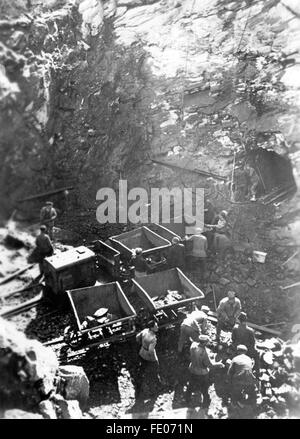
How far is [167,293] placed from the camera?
33.6 feet

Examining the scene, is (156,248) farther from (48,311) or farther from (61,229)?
(61,229)

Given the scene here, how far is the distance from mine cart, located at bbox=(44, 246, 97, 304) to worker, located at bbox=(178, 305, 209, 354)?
3.26 m

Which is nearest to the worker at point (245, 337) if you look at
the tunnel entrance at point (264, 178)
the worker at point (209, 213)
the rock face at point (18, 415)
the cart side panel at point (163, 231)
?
the cart side panel at point (163, 231)

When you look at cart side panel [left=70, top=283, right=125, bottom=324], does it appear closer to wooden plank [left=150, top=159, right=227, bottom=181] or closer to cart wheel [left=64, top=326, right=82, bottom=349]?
cart wheel [left=64, top=326, right=82, bottom=349]

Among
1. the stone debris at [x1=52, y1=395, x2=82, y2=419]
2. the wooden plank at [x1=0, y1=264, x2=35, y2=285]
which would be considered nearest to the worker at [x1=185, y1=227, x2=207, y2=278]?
the wooden plank at [x1=0, y1=264, x2=35, y2=285]

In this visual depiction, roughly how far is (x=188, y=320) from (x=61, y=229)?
7027 mm

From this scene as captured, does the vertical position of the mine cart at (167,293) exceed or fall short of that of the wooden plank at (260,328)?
it exceeds it

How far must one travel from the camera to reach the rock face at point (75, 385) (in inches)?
287

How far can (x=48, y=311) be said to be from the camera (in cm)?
994

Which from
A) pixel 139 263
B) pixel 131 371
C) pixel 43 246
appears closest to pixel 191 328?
pixel 131 371

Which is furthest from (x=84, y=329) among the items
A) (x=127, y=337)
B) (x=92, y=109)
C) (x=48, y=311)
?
(x=92, y=109)

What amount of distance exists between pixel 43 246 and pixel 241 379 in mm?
6506

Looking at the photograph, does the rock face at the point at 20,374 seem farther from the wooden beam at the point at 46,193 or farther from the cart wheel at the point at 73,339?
the wooden beam at the point at 46,193

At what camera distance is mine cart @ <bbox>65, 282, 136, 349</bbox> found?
8430 millimetres
